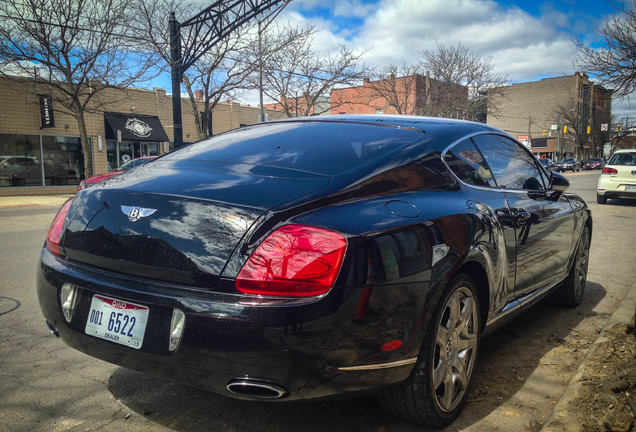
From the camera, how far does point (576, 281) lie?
4570 millimetres

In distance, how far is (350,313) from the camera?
1.98 metres

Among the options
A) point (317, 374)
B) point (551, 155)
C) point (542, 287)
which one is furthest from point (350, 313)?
point (551, 155)

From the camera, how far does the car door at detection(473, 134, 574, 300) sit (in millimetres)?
3291

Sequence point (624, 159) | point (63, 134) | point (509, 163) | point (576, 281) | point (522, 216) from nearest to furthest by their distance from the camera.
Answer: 1. point (522, 216)
2. point (509, 163)
3. point (576, 281)
4. point (624, 159)
5. point (63, 134)

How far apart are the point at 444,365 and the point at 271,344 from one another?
1013 millimetres

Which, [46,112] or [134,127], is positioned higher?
[46,112]

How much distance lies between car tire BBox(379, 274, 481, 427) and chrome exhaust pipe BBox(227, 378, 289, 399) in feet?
2.05

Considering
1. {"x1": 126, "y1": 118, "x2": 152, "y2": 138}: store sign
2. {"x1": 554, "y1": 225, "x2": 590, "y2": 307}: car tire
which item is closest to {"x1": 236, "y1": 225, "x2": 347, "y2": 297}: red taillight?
{"x1": 554, "y1": 225, "x2": 590, "y2": 307}: car tire

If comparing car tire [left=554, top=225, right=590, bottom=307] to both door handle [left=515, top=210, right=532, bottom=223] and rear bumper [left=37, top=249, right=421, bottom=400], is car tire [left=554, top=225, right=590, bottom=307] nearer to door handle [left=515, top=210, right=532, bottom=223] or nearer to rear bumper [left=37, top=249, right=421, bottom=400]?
door handle [left=515, top=210, right=532, bottom=223]

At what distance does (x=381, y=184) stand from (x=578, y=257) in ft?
10.0

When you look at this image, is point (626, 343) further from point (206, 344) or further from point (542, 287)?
point (206, 344)

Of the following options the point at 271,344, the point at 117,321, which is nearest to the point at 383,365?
the point at 271,344

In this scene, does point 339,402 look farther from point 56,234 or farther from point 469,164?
point 56,234

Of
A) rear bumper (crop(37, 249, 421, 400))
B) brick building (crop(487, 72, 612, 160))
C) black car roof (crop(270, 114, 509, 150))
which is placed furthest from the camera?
brick building (crop(487, 72, 612, 160))
